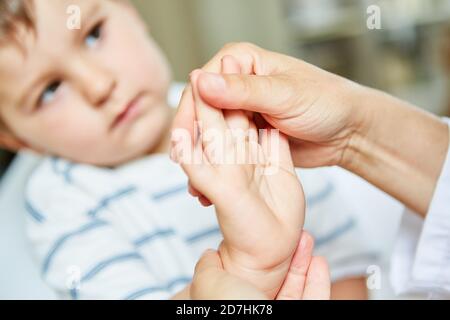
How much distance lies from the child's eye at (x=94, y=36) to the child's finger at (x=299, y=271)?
0.47 meters

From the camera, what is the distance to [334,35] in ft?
8.66

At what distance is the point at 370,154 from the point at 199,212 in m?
0.32

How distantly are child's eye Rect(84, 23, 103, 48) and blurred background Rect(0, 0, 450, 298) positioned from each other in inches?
55.5

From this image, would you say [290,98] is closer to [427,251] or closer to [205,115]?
[205,115]

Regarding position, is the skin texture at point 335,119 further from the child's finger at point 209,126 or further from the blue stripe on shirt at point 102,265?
the blue stripe on shirt at point 102,265

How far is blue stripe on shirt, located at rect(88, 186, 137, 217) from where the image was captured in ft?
2.70

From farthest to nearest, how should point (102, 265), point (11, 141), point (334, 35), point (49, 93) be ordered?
point (334, 35), point (11, 141), point (49, 93), point (102, 265)

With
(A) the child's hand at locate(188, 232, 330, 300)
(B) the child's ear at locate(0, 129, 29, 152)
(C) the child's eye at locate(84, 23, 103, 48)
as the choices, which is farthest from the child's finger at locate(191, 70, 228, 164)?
(B) the child's ear at locate(0, 129, 29, 152)

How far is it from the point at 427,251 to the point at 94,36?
22.5 inches

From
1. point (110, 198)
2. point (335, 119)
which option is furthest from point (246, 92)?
point (110, 198)

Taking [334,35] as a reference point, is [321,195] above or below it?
above

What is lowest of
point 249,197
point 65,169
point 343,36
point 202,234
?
point 343,36

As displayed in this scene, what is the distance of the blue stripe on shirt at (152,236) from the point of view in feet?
2.72
